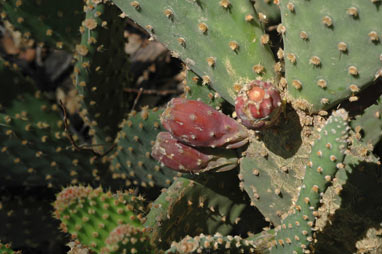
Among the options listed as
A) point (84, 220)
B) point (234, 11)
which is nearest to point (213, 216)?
point (84, 220)

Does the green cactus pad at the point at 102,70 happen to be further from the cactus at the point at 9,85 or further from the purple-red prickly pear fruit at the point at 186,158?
the purple-red prickly pear fruit at the point at 186,158

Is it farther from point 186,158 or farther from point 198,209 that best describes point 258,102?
point 198,209

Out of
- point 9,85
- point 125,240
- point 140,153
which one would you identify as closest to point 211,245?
point 125,240

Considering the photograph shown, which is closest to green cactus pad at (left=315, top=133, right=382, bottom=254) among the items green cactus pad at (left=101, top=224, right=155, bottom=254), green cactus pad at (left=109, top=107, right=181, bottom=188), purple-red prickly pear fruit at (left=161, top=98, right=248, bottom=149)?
purple-red prickly pear fruit at (left=161, top=98, right=248, bottom=149)

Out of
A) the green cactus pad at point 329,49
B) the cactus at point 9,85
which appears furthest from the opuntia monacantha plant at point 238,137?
the cactus at point 9,85

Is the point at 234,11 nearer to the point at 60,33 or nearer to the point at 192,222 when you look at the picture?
the point at 192,222

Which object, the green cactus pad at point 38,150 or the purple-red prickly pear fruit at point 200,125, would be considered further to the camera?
the green cactus pad at point 38,150

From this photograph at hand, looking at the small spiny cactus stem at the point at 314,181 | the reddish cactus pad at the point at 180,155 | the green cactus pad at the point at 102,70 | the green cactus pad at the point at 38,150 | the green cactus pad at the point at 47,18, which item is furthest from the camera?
the green cactus pad at the point at 47,18
